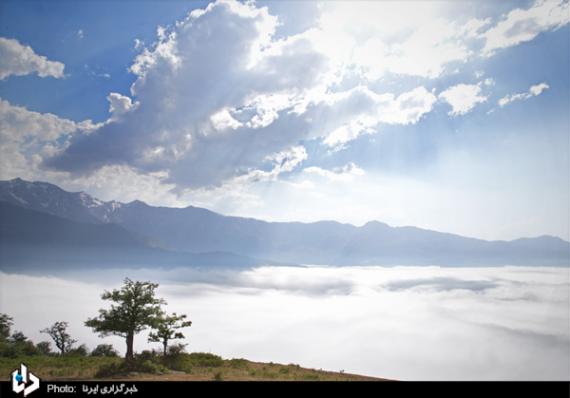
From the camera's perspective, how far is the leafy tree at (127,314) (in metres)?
40.7

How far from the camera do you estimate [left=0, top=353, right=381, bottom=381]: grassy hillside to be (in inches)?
1303

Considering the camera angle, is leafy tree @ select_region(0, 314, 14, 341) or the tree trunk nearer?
the tree trunk

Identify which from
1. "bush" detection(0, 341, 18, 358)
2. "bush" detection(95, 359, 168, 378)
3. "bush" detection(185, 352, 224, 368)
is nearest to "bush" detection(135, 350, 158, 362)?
"bush" detection(95, 359, 168, 378)

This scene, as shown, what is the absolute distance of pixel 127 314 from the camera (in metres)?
41.1

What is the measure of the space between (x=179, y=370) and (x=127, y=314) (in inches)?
378

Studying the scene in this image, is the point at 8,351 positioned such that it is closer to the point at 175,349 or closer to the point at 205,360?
the point at 175,349

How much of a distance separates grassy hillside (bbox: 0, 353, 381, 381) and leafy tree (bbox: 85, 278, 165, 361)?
A: 150 inches
